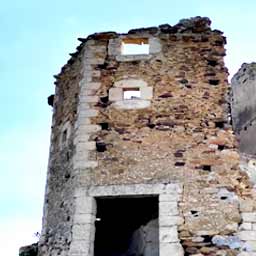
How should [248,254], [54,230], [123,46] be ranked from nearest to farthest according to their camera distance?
[248,254]
[54,230]
[123,46]

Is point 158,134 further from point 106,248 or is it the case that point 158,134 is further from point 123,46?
point 106,248

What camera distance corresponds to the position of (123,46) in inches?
318

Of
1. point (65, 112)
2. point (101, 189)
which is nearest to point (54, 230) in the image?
point (101, 189)

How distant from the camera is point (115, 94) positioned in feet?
25.1

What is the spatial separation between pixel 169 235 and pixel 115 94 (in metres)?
2.26

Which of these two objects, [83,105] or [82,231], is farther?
[83,105]

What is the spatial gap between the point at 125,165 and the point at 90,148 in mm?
577

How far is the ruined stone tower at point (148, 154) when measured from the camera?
22.1ft

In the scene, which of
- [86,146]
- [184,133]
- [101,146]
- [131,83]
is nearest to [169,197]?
[184,133]

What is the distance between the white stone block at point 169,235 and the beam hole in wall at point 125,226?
124cm

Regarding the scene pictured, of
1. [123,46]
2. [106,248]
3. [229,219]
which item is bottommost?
[106,248]

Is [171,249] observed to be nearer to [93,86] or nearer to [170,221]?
[170,221]

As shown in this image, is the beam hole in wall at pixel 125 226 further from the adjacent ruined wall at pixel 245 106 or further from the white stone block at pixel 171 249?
the adjacent ruined wall at pixel 245 106

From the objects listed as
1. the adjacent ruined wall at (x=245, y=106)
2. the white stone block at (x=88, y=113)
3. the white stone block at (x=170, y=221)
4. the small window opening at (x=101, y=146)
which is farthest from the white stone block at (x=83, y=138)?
the adjacent ruined wall at (x=245, y=106)
